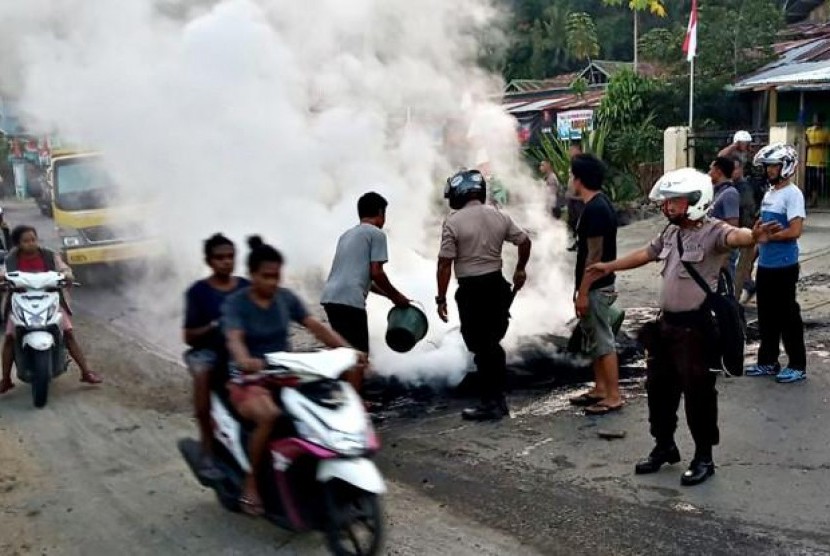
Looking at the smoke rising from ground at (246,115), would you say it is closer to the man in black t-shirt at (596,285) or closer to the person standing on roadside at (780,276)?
the person standing on roadside at (780,276)

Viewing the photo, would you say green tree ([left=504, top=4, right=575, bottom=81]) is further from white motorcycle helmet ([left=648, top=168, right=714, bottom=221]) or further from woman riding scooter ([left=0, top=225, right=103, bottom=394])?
white motorcycle helmet ([left=648, top=168, right=714, bottom=221])

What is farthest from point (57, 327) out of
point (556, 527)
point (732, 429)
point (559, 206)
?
point (559, 206)

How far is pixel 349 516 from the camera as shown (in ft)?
13.1

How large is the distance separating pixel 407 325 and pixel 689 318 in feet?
7.05

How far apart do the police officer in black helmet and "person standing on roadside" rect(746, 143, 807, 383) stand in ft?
5.84

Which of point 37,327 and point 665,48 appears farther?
point 665,48

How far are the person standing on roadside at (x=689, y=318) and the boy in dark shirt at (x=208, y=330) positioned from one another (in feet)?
7.65

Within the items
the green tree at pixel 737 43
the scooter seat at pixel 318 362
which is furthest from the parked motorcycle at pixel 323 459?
the green tree at pixel 737 43

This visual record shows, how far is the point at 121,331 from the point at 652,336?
6.83 metres

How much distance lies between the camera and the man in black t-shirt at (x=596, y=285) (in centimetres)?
593

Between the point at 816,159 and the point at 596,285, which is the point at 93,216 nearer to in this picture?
the point at 596,285

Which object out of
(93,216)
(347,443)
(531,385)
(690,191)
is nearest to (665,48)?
(93,216)

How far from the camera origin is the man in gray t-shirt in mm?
6164

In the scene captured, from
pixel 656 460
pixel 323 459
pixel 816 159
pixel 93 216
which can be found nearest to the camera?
pixel 323 459
